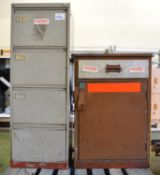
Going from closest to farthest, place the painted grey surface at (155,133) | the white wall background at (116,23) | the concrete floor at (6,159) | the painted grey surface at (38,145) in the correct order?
the painted grey surface at (38,145), the concrete floor at (6,159), the painted grey surface at (155,133), the white wall background at (116,23)

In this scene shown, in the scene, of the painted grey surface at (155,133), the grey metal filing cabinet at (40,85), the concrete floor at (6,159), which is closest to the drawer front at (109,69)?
the grey metal filing cabinet at (40,85)

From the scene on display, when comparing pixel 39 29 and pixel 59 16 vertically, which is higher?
pixel 59 16

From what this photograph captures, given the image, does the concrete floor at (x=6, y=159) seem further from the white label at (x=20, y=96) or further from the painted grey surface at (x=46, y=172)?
the white label at (x=20, y=96)

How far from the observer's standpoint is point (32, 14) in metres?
2.45

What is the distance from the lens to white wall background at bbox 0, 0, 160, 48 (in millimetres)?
5152

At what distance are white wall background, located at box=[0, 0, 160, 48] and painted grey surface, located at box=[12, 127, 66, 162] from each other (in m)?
2.96

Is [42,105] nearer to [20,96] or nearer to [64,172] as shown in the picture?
[20,96]

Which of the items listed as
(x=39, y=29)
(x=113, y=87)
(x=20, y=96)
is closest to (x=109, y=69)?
(x=113, y=87)

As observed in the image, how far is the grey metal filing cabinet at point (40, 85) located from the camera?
2.44m

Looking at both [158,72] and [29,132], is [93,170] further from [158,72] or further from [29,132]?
[158,72]

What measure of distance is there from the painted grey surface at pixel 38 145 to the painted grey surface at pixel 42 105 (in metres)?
0.09

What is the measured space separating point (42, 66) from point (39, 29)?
1.11 feet

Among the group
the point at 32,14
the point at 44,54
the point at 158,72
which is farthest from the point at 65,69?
the point at 158,72

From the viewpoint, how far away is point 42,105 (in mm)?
2463
